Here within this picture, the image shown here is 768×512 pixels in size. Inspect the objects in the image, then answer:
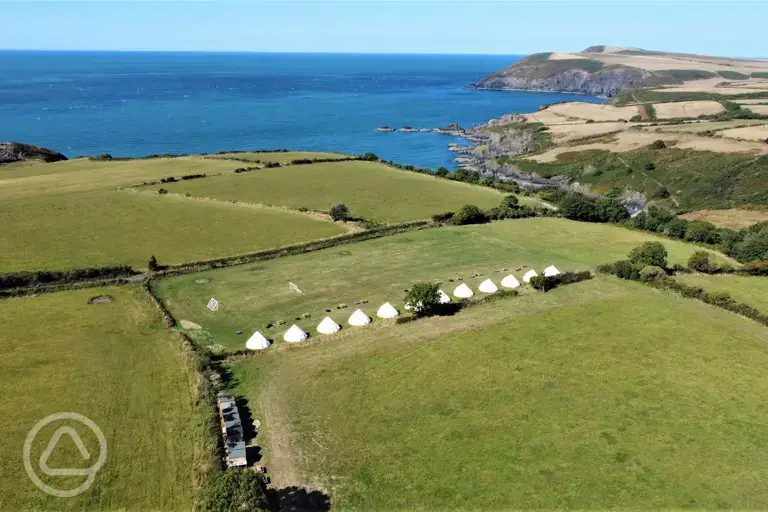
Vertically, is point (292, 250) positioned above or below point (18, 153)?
below

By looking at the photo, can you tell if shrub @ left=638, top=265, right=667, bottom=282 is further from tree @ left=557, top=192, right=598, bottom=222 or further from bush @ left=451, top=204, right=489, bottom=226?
tree @ left=557, top=192, right=598, bottom=222

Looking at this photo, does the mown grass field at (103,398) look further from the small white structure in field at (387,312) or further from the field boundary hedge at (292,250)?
the small white structure in field at (387,312)

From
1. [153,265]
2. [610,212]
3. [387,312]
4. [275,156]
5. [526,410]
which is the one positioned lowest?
[526,410]

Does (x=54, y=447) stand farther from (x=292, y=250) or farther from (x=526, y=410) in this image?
(x=292, y=250)

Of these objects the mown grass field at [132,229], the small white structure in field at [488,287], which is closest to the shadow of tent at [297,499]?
the small white structure in field at [488,287]

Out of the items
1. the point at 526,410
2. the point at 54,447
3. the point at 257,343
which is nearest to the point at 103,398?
the point at 54,447

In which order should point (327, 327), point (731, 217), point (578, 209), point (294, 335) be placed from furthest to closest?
point (731, 217)
point (578, 209)
point (327, 327)
point (294, 335)

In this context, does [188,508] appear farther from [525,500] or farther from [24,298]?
[24,298]
